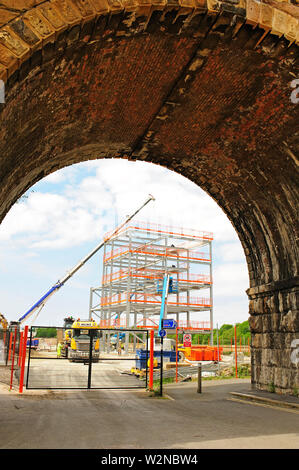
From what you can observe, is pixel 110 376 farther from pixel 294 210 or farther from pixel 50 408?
pixel 294 210

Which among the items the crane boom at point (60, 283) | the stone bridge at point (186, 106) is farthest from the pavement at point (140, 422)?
the crane boom at point (60, 283)

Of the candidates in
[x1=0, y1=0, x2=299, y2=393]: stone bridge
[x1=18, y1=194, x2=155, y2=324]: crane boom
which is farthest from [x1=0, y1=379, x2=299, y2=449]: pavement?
[x1=18, y1=194, x2=155, y2=324]: crane boom

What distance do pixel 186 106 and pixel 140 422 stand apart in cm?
633

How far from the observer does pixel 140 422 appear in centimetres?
695

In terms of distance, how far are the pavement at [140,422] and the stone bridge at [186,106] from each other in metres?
2.44

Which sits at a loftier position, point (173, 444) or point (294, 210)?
point (294, 210)

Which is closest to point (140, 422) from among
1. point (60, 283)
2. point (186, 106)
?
point (186, 106)

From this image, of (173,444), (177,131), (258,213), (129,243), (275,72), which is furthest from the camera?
(129,243)

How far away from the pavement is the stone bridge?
2.44 meters

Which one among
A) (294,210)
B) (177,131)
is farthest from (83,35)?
(294,210)

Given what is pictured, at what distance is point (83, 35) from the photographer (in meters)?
5.50

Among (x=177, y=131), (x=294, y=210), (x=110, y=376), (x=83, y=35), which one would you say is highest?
(x=177, y=131)

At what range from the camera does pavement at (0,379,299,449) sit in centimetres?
538
